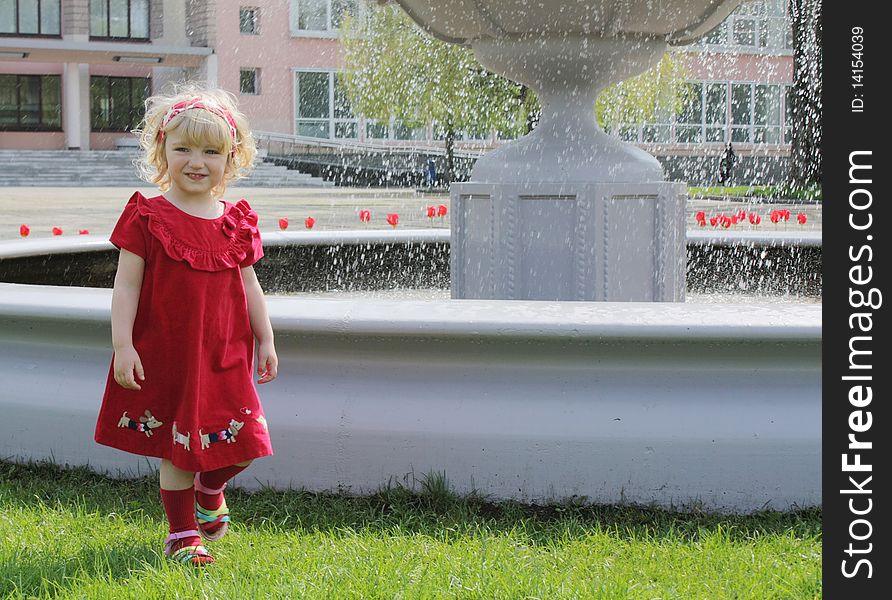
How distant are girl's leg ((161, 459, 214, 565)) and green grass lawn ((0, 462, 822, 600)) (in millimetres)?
71

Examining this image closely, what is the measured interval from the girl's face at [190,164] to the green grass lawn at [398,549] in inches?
32.6

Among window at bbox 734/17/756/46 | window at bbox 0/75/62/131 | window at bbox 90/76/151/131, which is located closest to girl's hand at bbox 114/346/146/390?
window at bbox 734/17/756/46

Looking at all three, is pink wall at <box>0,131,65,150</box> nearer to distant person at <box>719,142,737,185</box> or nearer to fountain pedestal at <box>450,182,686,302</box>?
distant person at <box>719,142,737,185</box>

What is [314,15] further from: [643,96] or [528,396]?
[528,396]

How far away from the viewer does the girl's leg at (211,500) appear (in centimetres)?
276

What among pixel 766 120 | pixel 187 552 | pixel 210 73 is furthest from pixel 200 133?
pixel 210 73

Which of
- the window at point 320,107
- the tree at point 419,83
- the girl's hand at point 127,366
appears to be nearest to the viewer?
the girl's hand at point 127,366

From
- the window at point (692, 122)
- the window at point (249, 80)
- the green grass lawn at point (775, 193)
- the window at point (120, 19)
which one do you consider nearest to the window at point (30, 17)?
the window at point (120, 19)

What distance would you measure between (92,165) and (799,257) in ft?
105

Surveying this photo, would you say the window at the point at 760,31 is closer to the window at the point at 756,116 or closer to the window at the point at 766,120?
the window at the point at 756,116

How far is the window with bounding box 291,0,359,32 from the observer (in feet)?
143

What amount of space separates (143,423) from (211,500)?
0.87 feet

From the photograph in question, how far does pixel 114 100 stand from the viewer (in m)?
44.8

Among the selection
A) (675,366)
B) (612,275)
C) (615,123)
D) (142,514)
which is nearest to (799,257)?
(612,275)
